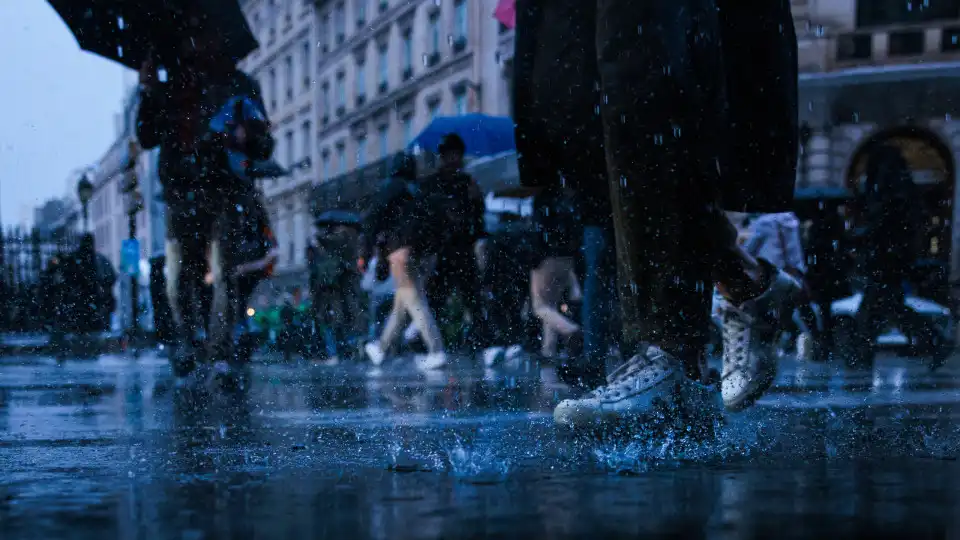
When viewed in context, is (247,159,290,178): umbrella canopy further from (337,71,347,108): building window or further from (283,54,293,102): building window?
(337,71,347,108): building window

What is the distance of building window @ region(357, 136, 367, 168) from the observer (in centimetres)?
3288

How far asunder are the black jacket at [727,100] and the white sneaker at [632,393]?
0.48m

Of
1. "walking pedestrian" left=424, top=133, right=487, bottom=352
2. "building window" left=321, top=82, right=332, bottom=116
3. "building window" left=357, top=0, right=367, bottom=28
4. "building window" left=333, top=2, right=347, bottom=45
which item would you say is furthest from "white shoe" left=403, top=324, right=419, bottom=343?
"building window" left=321, top=82, right=332, bottom=116

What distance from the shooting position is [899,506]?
4.73 feet

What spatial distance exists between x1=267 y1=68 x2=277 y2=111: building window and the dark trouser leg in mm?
22906

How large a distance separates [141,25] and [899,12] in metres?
17.5

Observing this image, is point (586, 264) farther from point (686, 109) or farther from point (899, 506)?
point (899, 506)

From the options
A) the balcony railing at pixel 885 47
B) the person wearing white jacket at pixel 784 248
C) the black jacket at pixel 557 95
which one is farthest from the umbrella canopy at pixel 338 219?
the black jacket at pixel 557 95

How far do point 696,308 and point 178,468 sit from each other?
101cm

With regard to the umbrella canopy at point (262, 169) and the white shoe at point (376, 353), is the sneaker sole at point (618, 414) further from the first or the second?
the white shoe at point (376, 353)

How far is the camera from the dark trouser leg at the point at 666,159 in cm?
237

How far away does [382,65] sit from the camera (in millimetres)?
29500

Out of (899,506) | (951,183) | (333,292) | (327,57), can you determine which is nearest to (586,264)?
(899,506)

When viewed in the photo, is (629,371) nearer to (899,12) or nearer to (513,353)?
(513,353)
